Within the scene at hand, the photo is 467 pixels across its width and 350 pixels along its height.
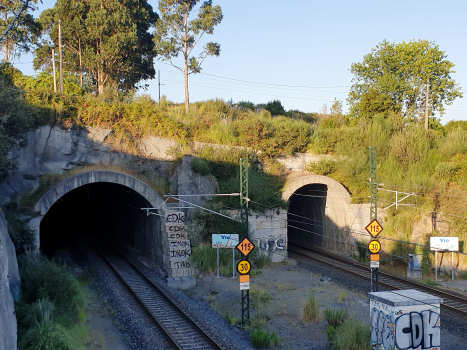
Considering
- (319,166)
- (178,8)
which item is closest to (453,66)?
(319,166)

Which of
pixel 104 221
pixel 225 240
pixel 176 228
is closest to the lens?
pixel 225 240

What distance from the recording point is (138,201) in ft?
77.3

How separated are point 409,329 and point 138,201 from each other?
17.0 m

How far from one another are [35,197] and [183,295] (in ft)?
29.6

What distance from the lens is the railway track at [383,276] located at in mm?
15166

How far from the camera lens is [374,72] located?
37906 mm

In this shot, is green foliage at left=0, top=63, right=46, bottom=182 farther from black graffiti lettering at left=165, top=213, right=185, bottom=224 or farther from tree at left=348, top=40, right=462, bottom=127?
tree at left=348, top=40, right=462, bottom=127

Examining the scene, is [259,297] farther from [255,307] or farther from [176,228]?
[176,228]

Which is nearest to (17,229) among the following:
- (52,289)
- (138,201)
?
(52,289)

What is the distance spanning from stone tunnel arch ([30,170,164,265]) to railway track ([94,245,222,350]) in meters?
2.06

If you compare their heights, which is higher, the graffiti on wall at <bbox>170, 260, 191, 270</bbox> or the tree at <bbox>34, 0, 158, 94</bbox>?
the tree at <bbox>34, 0, 158, 94</bbox>

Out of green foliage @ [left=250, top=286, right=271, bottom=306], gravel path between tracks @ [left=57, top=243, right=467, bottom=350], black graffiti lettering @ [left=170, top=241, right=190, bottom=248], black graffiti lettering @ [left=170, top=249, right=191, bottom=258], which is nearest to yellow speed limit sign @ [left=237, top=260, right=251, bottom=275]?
gravel path between tracks @ [left=57, top=243, right=467, bottom=350]

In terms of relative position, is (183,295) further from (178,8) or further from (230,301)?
(178,8)

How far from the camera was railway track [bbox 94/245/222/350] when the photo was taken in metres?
11.9
